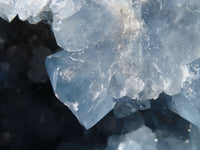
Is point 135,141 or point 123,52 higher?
point 123,52

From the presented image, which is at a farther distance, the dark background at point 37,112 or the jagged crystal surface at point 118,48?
the dark background at point 37,112

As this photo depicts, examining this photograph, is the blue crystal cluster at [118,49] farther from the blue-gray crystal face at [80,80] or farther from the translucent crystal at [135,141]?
the translucent crystal at [135,141]

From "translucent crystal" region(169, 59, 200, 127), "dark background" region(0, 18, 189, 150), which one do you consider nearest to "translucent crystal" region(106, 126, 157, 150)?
"dark background" region(0, 18, 189, 150)

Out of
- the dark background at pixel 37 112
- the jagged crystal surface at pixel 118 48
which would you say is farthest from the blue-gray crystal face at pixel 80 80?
the dark background at pixel 37 112

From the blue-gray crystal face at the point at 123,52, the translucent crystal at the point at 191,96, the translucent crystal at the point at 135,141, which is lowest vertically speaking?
the translucent crystal at the point at 135,141

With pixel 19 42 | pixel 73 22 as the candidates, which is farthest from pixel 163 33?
pixel 19 42

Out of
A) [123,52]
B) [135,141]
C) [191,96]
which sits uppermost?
[123,52]

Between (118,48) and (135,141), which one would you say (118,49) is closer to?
(118,48)

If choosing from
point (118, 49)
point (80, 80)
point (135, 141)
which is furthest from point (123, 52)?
point (135, 141)
